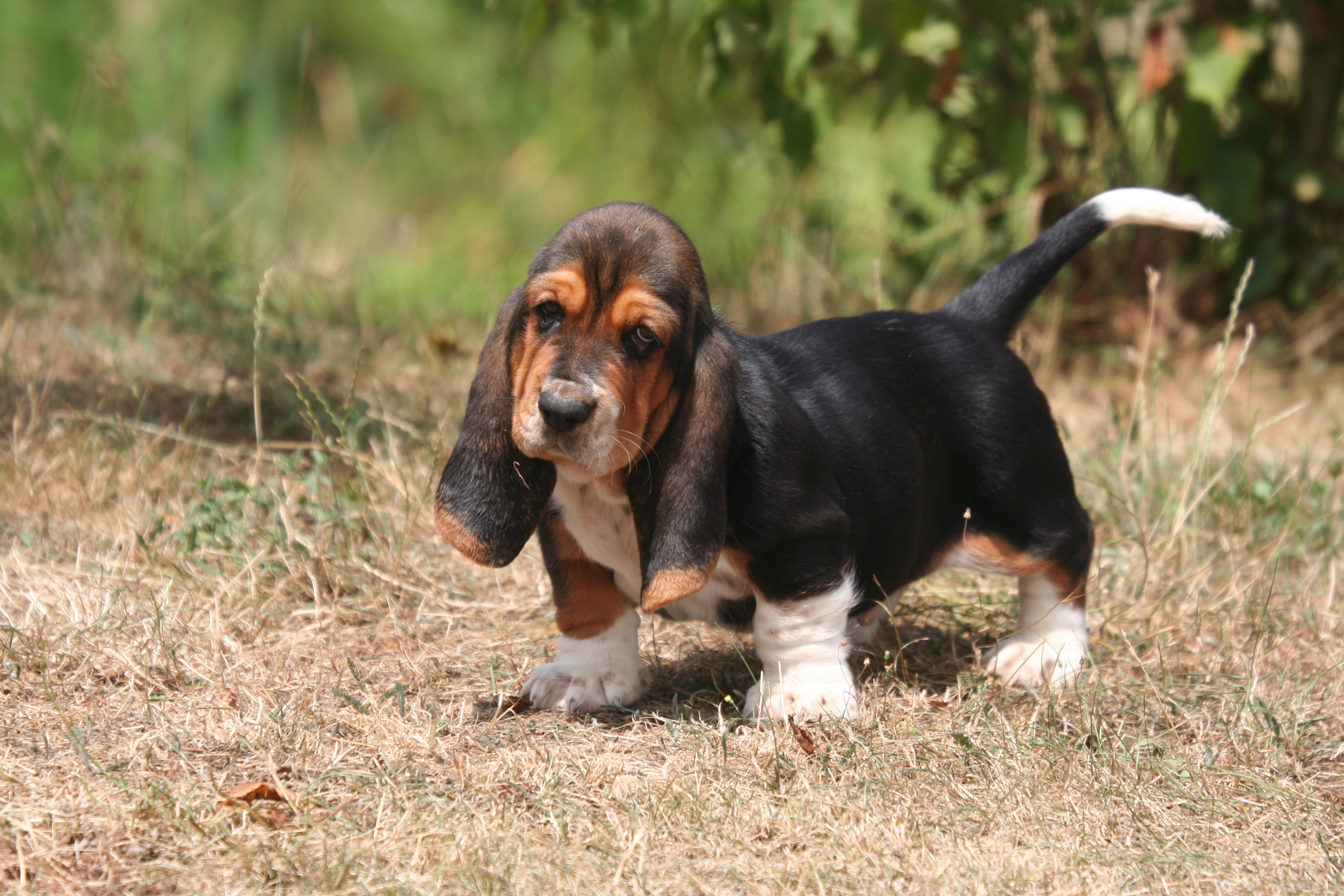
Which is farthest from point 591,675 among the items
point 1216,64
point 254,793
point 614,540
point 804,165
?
point 1216,64

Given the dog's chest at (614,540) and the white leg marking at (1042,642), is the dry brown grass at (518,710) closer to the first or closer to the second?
the white leg marking at (1042,642)

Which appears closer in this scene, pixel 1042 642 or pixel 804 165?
pixel 1042 642

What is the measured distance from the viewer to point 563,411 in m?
2.83

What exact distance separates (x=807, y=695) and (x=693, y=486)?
72cm

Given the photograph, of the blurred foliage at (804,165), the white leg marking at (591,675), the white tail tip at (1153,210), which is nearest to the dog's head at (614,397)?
the white leg marking at (591,675)

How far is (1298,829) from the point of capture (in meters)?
2.96

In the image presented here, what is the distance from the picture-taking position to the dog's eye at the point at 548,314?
3021 mm

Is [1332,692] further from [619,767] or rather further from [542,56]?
[542,56]

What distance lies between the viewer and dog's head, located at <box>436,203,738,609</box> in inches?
115

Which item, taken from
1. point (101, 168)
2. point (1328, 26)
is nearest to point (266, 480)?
point (101, 168)

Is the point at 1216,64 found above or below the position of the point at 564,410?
above

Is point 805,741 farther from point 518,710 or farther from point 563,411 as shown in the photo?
point 563,411

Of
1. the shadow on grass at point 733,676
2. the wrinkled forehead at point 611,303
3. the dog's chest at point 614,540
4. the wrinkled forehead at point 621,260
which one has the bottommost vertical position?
the shadow on grass at point 733,676

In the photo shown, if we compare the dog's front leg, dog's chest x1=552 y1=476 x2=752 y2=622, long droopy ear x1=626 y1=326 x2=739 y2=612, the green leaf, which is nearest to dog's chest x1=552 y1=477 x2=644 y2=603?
dog's chest x1=552 y1=476 x2=752 y2=622
